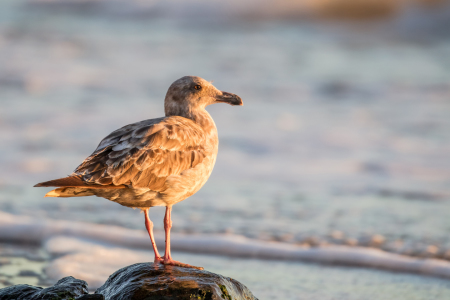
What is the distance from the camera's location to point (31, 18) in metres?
26.0

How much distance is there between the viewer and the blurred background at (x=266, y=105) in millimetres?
8703

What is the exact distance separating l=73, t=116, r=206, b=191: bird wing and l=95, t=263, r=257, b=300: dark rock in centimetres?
77

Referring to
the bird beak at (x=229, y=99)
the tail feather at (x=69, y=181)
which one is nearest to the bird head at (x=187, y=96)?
the bird beak at (x=229, y=99)

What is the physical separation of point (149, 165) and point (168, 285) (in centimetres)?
104

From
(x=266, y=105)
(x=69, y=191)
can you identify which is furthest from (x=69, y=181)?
(x=266, y=105)

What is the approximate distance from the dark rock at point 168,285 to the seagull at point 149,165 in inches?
11.6

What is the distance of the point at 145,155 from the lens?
511cm

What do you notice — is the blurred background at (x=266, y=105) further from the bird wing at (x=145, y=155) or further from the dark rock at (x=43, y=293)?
the dark rock at (x=43, y=293)

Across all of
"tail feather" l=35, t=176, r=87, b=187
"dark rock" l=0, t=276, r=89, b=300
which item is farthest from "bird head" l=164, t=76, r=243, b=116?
"dark rock" l=0, t=276, r=89, b=300

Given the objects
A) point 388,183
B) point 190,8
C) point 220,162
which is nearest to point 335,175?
point 388,183

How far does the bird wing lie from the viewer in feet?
15.9

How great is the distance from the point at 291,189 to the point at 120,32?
56.0 ft

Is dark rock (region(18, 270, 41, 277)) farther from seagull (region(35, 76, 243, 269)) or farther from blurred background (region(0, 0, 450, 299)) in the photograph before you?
blurred background (region(0, 0, 450, 299))

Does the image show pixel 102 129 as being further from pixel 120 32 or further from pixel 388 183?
pixel 120 32
